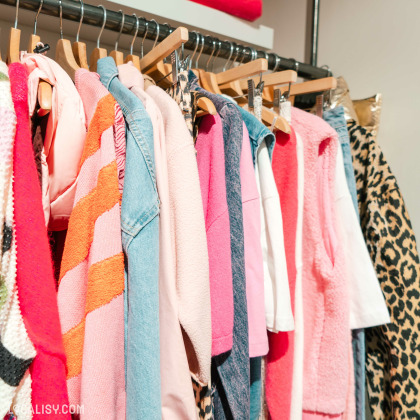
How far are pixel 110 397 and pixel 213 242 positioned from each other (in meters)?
0.27

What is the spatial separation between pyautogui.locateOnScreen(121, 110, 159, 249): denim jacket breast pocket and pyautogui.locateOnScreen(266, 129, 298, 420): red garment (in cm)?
31

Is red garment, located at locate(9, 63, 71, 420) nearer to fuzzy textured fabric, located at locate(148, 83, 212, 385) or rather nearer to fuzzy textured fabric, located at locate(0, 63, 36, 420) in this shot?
fuzzy textured fabric, located at locate(0, 63, 36, 420)

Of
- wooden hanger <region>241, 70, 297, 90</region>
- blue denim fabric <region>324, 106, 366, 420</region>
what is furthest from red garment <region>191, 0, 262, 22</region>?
blue denim fabric <region>324, 106, 366, 420</region>

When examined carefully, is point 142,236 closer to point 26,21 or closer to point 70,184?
point 70,184

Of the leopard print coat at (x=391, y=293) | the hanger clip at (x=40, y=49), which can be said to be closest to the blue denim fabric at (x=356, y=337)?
the leopard print coat at (x=391, y=293)

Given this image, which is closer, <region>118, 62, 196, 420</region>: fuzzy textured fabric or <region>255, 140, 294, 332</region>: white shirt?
<region>118, 62, 196, 420</region>: fuzzy textured fabric

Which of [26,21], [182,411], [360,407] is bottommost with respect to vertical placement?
[360,407]

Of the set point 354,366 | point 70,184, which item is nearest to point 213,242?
point 70,184

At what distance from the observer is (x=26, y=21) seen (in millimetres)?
873

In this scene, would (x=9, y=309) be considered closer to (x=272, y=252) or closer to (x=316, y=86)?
(x=272, y=252)

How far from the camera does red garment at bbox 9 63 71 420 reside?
0.49 meters

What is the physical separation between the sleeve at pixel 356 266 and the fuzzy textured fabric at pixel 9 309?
2.05 feet

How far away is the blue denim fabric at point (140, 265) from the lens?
55cm

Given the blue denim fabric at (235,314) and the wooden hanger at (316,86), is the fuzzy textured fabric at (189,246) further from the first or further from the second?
the wooden hanger at (316,86)
